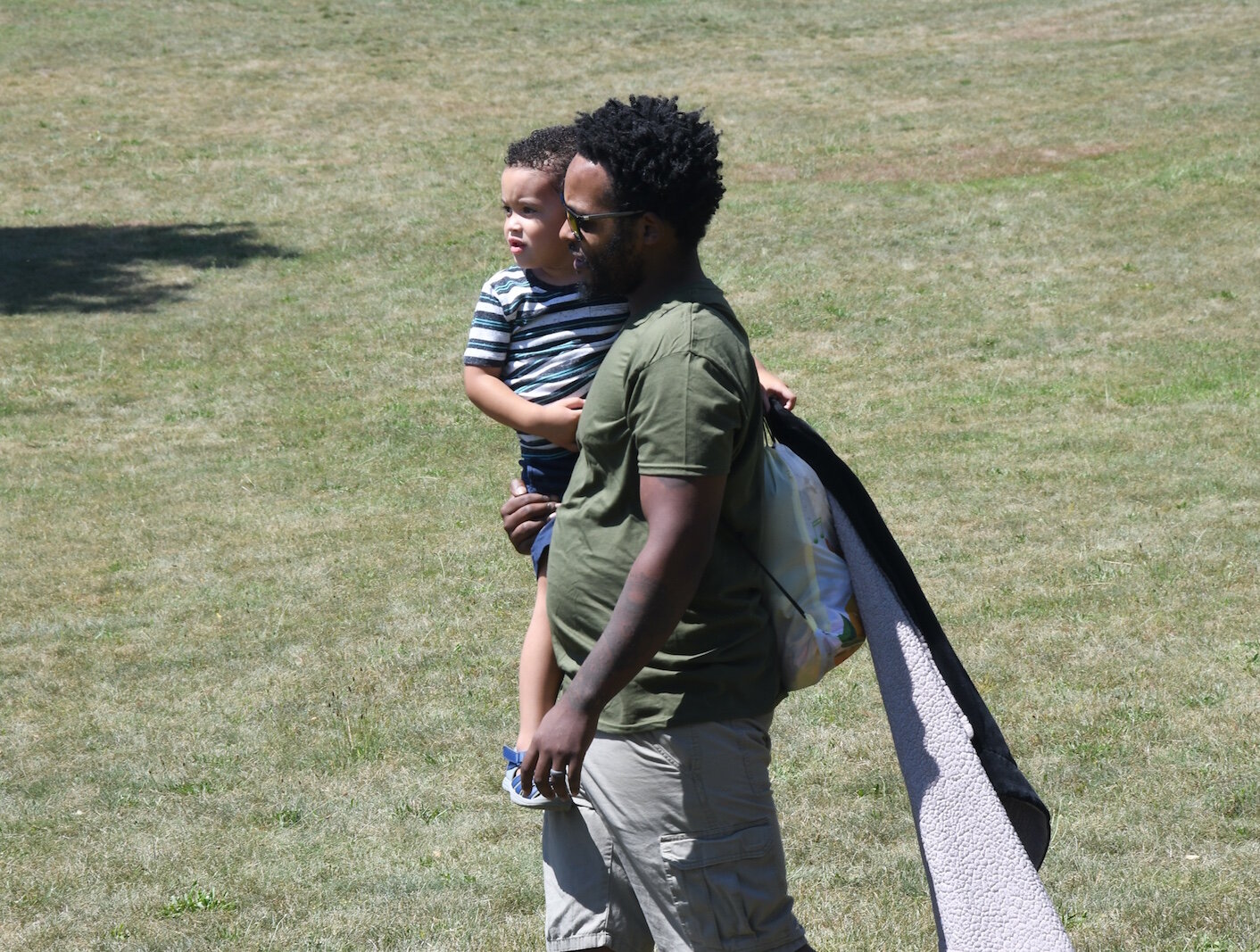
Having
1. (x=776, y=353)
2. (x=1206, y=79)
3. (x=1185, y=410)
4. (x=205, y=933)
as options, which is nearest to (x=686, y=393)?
(x=205, y=933)

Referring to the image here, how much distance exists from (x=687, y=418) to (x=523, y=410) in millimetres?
766

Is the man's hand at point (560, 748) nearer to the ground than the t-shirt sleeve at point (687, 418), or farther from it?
nearer to the ground

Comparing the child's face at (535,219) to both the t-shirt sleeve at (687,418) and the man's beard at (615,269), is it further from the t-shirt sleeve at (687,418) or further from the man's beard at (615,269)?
the t-shirt sleeve at (687,418)

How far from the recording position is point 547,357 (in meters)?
3.12

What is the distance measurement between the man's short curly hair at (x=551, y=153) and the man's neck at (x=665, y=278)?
560mm

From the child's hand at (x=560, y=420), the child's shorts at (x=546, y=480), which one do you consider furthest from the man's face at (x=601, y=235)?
the child's shorts at (x=546, y=480)

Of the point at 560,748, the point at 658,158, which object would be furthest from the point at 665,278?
the point at 560,748

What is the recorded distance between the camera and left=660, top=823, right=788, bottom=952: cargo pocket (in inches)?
101

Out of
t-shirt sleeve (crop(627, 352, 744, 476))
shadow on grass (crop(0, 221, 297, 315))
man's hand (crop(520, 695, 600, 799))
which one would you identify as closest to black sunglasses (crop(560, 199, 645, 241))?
t-shirt sleeve (crop(627, 352, 744, 476))

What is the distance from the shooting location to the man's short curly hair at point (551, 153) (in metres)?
3.07

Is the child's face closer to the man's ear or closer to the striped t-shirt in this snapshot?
the striped t-shirt

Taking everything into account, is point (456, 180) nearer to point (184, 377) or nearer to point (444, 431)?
point (184, 377)

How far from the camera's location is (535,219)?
308 centimetres

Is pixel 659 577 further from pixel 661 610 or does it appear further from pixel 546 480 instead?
pixel 546 480
